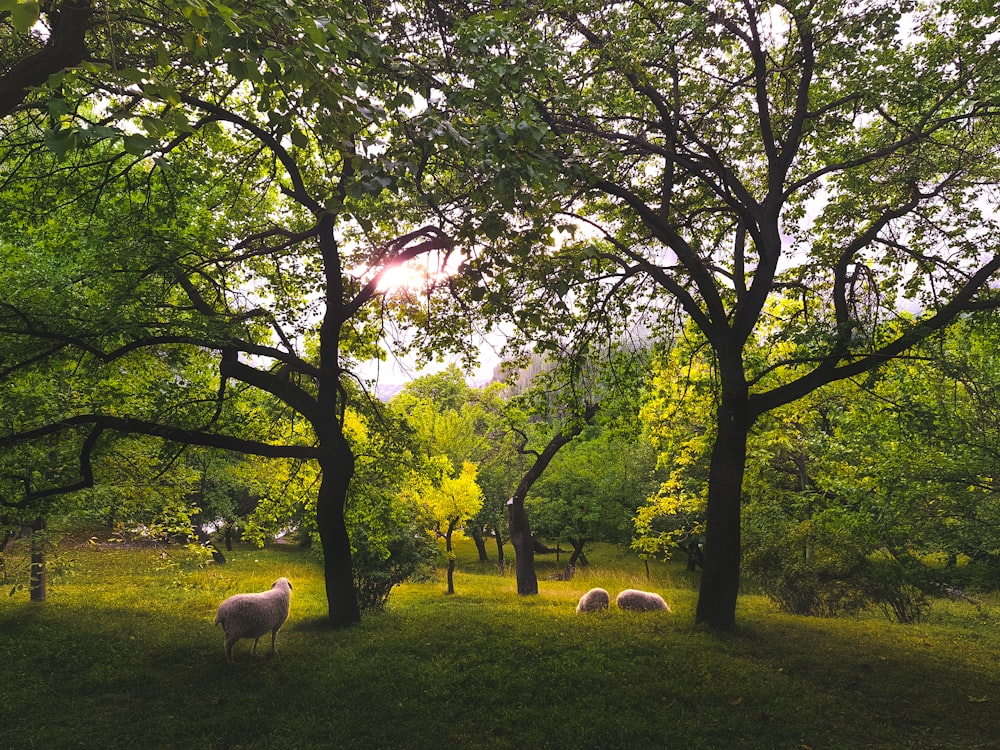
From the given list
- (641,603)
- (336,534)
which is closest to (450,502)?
(641,603)

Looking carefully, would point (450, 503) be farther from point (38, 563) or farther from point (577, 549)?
point (38, 563)

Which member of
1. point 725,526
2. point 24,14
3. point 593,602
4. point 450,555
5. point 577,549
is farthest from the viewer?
point 577,549

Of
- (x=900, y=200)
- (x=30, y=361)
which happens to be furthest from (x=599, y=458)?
(x=30, y=361)

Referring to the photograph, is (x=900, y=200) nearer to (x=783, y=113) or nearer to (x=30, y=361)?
(x=783, y=113)

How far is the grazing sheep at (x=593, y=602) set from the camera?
41.8ft

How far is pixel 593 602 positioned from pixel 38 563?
13023mm

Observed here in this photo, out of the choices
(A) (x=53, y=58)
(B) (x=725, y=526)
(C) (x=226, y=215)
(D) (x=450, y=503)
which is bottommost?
(D) (x=450, y=503)

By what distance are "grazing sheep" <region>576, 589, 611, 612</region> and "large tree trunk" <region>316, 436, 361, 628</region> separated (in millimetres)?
5369

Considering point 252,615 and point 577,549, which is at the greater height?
point 252,615

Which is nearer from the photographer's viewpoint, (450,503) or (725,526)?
(725,526)

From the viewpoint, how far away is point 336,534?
11172 millimetres

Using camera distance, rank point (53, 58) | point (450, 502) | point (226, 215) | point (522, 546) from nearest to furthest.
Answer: point (53, 58), point (226, 215), point (522, 546), point (450, 502)

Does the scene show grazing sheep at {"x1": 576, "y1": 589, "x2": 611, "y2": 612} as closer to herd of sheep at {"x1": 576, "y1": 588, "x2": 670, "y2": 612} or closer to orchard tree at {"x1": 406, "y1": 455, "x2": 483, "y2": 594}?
herd of sheep at {"x1": 576, "y1": 588, "x2": 670, "y2": 612}

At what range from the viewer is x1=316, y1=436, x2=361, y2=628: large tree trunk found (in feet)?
36.1
